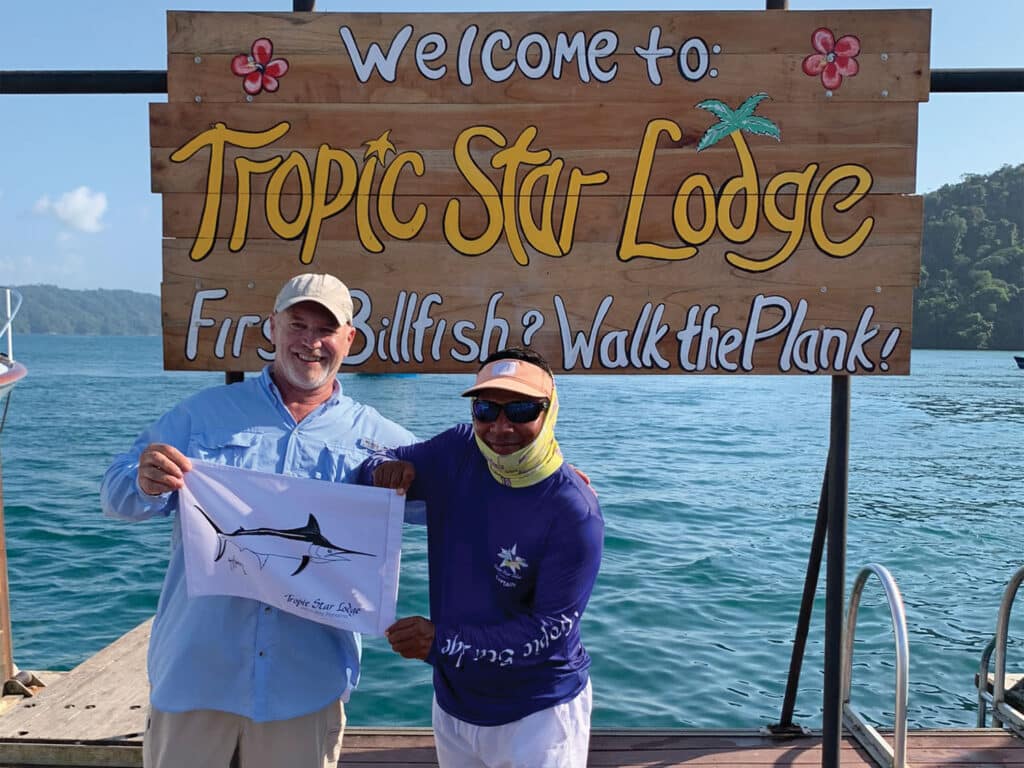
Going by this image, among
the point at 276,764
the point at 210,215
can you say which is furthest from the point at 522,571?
the point at 210,215

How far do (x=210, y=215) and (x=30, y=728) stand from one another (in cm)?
232

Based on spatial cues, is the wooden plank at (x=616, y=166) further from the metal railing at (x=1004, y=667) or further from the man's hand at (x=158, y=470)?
the metal railing at (x=1004, y=667)

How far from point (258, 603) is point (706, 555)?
1228cm

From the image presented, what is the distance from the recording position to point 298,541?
2859 millimetres

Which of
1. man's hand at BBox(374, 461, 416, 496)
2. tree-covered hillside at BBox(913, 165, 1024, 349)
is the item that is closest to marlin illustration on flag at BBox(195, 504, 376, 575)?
man's hand at BBox(374, 461, 416, 496)

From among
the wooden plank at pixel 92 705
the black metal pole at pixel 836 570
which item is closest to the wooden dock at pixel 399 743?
the wooden plank at pixel 92 705

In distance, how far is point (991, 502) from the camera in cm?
2192

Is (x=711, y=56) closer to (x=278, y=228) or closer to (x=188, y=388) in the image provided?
(x=278, y=228)

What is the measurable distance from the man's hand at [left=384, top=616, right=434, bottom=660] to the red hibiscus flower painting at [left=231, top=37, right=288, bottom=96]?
210 centimetres

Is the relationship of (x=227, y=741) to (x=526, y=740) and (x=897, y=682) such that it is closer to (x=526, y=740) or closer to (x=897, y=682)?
(x=526, y=740)

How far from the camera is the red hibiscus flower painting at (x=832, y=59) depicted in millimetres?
3598

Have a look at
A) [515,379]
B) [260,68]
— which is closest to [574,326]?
[515,379]

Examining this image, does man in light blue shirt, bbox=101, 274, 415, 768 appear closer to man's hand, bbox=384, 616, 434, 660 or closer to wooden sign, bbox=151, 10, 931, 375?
man's hand, bbox=384, 616, 434, 660

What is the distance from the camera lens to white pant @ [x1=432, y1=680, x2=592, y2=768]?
247 cm
